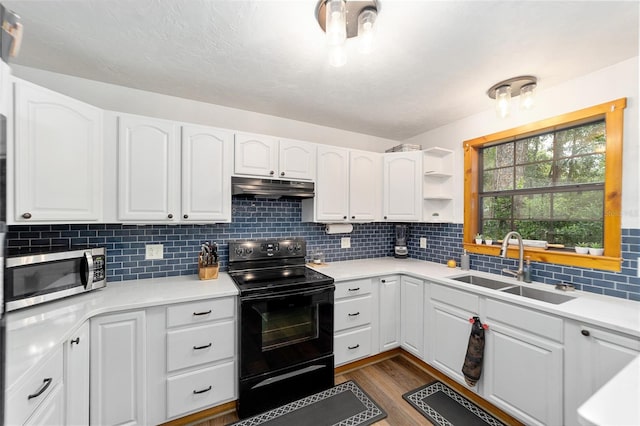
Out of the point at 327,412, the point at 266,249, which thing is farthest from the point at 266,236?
the point at 327,412

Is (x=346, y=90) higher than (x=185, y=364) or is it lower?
higher

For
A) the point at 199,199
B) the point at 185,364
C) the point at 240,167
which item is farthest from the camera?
the point at 240,167

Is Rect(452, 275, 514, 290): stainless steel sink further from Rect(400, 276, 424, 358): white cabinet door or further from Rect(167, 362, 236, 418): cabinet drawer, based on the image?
Rect(167, 362, 236, 418): cabinet drawer

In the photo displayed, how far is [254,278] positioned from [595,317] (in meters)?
2.15

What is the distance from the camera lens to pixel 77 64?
1748 mm

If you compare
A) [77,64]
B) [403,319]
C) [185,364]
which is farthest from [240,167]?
[403,319]

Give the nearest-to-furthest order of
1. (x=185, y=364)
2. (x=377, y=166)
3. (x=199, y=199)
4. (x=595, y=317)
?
(x=595, y=317), (x=185, y=364), (x=199, y=199), (x=377, y=166)

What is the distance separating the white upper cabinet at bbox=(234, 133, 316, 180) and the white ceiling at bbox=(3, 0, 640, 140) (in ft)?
1.22

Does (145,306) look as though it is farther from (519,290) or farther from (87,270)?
(519,290)

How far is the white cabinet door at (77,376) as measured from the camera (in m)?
1.26

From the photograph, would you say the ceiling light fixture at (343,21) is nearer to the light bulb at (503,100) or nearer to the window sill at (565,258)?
the light bulb at (503,100)

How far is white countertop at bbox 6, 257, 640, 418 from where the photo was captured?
108cm

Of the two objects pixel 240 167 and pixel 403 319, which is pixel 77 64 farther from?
pixel 403 319

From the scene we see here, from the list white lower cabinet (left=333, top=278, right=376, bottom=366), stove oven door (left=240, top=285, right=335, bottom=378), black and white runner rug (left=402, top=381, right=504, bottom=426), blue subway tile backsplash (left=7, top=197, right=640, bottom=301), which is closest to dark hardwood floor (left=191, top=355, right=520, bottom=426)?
black and white runner rug (left=402, top=381, right=504, bottom=426)
